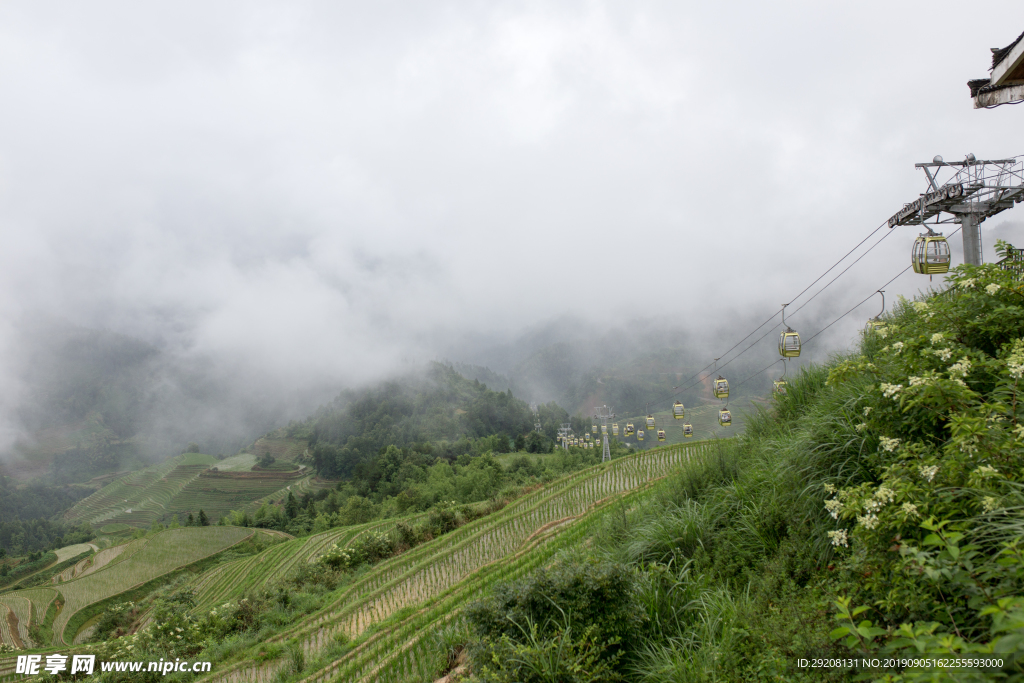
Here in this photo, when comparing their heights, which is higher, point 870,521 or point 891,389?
point 891,389

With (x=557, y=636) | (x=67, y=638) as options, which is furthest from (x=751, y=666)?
(x=67, y=638)

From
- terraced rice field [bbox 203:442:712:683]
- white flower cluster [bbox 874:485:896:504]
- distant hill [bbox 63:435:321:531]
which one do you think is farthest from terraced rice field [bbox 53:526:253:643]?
distant hill [bbox 63:435:321:531]

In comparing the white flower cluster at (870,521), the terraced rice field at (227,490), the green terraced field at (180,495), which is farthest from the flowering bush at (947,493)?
the terraced rice field at (227,490)

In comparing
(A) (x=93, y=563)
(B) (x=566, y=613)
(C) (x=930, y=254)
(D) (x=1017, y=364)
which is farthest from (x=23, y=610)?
(C) (x=930, y=254)

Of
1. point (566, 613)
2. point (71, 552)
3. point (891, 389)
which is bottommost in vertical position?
point (71, 552)

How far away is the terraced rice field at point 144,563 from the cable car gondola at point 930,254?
4459 centimetres

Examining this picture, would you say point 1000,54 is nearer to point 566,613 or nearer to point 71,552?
point 566,613

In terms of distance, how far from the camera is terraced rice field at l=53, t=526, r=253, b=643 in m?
33.3

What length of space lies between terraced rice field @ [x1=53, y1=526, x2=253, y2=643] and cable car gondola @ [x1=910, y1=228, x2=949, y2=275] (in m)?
44.6

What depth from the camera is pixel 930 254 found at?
7.78m

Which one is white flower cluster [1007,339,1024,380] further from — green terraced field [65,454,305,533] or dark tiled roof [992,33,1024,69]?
green terraced field [65,454,305,533]

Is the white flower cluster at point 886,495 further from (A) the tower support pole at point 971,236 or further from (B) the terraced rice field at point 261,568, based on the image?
(B) the terraced rice field at point 261,568

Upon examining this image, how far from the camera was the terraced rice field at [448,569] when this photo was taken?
26.5 feet

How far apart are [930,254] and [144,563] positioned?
2103 inches
